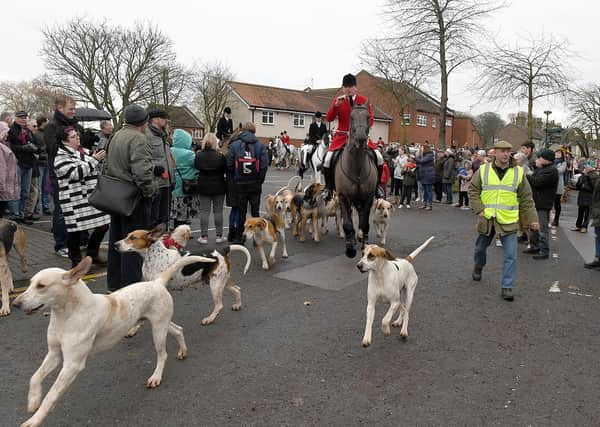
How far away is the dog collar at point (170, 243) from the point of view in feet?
16.5

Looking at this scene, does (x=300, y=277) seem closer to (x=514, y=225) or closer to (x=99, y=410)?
(x=514, y=225)

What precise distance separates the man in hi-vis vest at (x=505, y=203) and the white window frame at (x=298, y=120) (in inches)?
1799

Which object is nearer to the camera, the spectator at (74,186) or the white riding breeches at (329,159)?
the spectator at (74,186)

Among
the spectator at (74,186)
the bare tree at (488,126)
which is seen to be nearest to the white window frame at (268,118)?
the bare tree at (488,126)

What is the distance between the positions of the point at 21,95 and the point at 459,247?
2425 inches

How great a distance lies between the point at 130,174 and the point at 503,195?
16.4 feet

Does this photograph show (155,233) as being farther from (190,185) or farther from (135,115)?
(190,185)

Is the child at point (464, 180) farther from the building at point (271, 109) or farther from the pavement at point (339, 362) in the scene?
the building at point (271, 109)

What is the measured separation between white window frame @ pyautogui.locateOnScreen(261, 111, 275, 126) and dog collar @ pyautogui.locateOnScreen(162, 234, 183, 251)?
45212 mm

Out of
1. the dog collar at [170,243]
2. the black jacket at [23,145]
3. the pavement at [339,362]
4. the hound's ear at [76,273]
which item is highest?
the black jacket at [23,145]

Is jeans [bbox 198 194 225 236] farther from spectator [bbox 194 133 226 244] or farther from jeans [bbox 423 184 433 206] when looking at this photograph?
jeans [bbox 423 184 433 206]

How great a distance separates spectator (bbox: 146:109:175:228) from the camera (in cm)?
697

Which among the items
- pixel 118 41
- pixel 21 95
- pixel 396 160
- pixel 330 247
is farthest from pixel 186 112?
pixel 330 247

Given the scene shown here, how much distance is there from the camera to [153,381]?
12.5 ft
